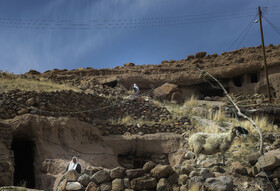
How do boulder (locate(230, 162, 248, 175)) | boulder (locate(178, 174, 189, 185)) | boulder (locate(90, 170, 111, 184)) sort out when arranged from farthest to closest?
boulder (locate(230, 162, 248, 175)) → boulder (locate(178, 174, 189, 185)) → boulder (locate(90, 170, 111, 184))

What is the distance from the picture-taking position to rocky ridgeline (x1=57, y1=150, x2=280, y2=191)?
761 centimetres

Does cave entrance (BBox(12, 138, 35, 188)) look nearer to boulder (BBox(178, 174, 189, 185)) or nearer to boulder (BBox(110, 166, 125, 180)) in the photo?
boulder (BBox(110, 166, 125, 180))

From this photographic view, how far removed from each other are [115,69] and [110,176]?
1686cm

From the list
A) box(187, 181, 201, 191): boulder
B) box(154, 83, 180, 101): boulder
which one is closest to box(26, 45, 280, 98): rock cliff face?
box(154, 83, 180, 101): boulder

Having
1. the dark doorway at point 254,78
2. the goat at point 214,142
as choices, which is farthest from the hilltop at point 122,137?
the dark doorway at point 254,78

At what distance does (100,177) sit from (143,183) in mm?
1094

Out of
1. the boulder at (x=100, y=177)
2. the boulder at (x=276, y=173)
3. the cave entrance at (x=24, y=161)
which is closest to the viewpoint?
the boulder at (x=100, y=177)

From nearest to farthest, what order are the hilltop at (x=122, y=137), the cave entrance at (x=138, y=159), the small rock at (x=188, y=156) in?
the hilltop at (x=122, y=137) → the small rock at (x=188, y=156) → the cave entrance at (x=138, y=159)

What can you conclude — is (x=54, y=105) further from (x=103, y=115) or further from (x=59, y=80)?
(x=59, y=80)

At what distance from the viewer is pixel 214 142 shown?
1023cm

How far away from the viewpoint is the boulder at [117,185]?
7.61 meters

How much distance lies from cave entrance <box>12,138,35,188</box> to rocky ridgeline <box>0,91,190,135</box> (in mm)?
1205

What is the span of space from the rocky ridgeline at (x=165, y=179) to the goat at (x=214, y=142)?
1527 mm

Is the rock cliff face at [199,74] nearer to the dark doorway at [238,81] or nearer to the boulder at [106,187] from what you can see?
the dark doorway at [238,81]
